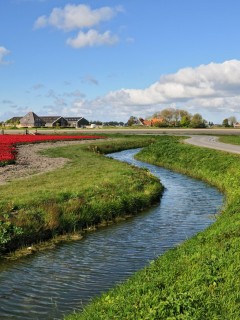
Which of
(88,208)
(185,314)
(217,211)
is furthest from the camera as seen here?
(217,211)

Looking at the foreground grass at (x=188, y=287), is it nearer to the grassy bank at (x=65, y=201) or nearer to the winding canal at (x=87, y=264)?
the winding canal at (x=87, y=264)

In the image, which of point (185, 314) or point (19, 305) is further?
point (19, 305)

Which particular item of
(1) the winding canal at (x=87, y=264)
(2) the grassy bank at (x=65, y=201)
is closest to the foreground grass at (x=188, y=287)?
(1) the winding canal at (x=87, y=264)

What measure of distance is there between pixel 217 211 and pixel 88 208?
7.38 m

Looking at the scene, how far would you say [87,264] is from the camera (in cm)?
1423

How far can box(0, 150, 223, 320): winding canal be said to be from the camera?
36.9 feet

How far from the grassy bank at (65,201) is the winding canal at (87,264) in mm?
989

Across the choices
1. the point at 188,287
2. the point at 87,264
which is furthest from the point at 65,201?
the point at 188,287

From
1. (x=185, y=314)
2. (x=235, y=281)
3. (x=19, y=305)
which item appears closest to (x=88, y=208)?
(x=19, y=305)

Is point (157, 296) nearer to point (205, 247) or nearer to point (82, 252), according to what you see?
point (205, 247)

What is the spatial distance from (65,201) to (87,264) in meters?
6.30

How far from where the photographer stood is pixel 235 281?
10.2 m

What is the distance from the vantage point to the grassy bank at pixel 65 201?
54.0ft

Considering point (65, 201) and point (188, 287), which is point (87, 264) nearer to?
point (188, 287)
